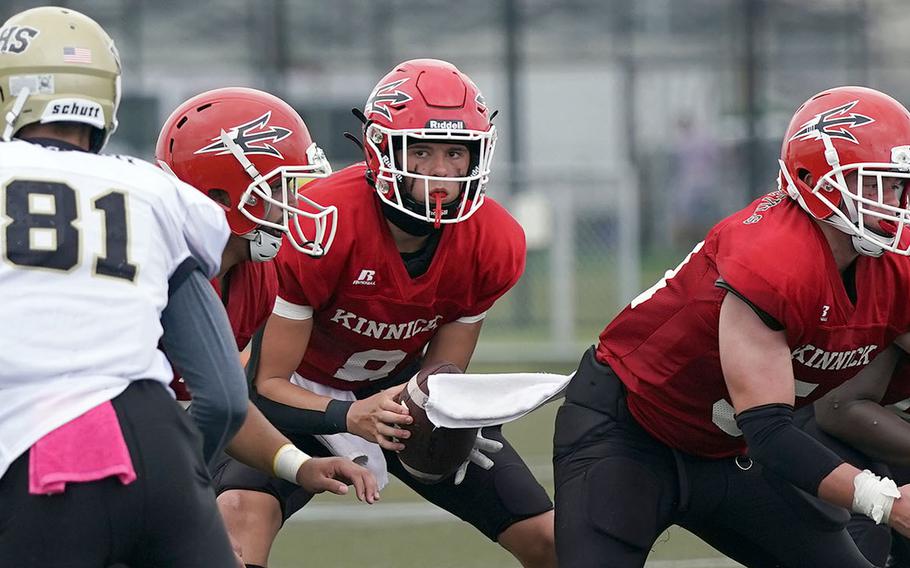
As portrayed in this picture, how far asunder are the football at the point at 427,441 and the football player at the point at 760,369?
27cm

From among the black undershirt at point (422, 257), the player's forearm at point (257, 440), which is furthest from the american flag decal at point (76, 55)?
the black undershirt at point (422, 257)

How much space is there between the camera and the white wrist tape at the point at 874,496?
3.33 meters

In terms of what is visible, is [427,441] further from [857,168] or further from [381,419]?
[857,168]

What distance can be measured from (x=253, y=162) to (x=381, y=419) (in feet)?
2.31

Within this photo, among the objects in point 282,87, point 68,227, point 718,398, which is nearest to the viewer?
point 68,227

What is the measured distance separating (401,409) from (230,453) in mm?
465

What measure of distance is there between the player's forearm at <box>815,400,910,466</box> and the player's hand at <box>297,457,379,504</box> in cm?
132

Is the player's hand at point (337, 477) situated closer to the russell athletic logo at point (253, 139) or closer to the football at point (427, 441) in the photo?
the football at point (427, 441)

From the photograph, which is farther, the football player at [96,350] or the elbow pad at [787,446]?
the elbow pad at [787,446]

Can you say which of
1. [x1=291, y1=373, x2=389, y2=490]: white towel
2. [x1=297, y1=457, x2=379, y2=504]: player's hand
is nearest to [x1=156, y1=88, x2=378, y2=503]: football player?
[x1=297, y1=457, x2=379, y2=504]: player's hand

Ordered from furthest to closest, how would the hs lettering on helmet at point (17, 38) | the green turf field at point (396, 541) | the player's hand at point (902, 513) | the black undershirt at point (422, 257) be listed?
the green turf field at point (396, 541) < the black undershirt at point (422, 257) < the player's hand at point (902, 513) < the hs lettering on helmet at point (17, 38)

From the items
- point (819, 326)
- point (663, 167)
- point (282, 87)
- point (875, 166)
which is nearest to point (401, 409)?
point (819, 326)

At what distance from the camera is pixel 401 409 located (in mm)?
3676

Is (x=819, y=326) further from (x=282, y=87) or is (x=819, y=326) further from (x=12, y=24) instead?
(x=282, y=87)
